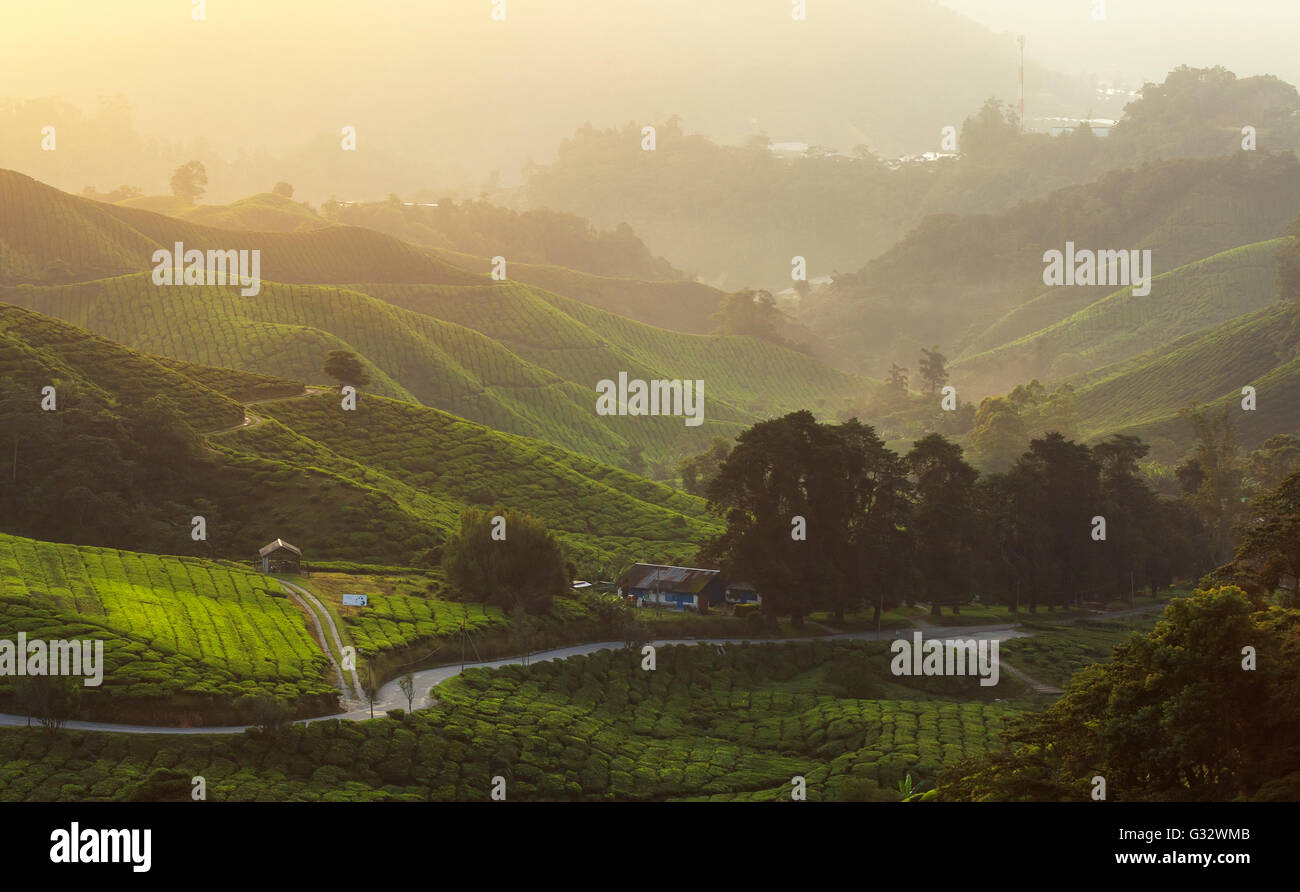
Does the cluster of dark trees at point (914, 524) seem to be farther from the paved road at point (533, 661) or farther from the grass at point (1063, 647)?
the grass at point (1063, 647)

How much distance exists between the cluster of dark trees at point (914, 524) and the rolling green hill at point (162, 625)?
24709 millimetres

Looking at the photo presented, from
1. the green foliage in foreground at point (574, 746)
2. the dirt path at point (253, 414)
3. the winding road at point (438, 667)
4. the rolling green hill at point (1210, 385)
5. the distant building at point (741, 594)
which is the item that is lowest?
the green foliage in foreground at point (574, 746)

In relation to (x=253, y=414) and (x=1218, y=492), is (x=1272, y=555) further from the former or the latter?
(x=253, y=414)

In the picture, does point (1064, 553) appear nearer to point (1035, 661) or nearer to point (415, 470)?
point (1035, 661)

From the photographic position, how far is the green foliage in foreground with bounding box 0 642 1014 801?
40031 mm

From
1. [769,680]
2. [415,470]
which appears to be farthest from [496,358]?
[769,680]

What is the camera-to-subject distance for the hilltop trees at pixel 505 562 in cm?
6650

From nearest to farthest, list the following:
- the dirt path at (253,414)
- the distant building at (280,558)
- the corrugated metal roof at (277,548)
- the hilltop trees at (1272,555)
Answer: the hilltop trees at (1272,555)
the distant building at (280,558)
the corrugated metal roof at (277,548)
the dirt path at (253,414)

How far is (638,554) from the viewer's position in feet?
272

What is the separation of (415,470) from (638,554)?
2269 centimetres

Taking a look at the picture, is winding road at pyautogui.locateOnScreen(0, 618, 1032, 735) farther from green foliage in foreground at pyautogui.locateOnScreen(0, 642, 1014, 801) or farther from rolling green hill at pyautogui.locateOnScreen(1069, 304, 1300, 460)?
rolling green hill at pyautogui.locateOnScreen(1069, 304, 1300, 460)

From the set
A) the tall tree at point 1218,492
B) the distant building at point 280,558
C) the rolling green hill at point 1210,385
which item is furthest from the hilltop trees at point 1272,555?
the rolling green hill at point 1210,385

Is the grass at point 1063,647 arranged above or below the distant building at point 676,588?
below
